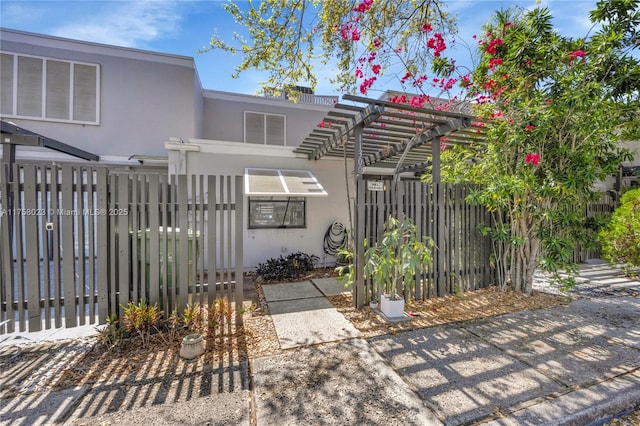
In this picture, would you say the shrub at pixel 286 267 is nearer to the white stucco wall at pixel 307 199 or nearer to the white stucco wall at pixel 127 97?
the white stucco wall at pixel 307 199

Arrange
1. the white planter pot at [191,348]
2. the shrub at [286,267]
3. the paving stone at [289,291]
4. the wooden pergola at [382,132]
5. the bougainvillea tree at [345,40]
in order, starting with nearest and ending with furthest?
the white planter pot at [191,348]
the wooden pergola at [382,132]
the bougainvillea tree at [345,40]
the paving stone at [289,291]
the shrub at [286,267]

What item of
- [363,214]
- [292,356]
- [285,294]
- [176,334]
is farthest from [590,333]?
[176,334]

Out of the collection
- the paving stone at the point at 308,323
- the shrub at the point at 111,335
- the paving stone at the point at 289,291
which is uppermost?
A: the shrub at the point at 111,335

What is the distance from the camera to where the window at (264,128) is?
14.6 m

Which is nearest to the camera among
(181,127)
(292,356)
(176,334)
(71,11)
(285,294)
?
(292,356)

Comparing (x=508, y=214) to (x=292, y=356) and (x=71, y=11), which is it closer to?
(x=292, y=356)

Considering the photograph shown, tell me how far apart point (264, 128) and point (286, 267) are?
28.7 ft

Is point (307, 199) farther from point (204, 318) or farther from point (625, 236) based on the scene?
point (625, 236)

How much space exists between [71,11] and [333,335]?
35.9 ft

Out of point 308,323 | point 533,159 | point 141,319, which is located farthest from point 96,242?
point 533,159

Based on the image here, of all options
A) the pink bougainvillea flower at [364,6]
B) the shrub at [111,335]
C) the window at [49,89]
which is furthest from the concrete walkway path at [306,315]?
the window at [49,89]

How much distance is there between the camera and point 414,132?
726 centimetres

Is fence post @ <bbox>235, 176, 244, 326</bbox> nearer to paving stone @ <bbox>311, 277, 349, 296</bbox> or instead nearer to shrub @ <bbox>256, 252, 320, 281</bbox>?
paving stone @ <bbox>311, 277, 349, 296</bbox>

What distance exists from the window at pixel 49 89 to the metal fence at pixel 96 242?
28.6 feet
